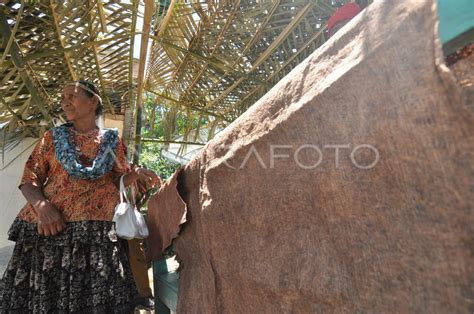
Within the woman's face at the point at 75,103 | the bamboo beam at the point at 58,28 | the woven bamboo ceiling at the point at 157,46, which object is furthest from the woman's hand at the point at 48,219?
the bamboo beam at the point at 58,28

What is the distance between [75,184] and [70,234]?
0.77 ft

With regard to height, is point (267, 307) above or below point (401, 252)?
below

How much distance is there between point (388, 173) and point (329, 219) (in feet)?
0.56

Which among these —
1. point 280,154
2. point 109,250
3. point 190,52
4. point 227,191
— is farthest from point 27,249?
point 190,52

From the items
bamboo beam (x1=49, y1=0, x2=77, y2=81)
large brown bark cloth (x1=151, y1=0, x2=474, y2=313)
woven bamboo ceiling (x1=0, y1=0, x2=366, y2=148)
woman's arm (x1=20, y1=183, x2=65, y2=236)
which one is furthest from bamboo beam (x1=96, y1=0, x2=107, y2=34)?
large brown bark cloth (x1=151, y1=0, x2=474, y2=313)

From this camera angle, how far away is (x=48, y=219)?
155 centimetres

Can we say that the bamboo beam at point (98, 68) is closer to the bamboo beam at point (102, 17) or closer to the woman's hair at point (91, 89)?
the bamboo beam at point (102, 17)

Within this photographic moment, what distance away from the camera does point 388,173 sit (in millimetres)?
645

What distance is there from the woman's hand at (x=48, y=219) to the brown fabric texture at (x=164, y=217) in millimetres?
410

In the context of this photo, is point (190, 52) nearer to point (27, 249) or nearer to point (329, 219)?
point (27, 249)

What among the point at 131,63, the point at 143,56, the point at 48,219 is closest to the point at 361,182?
the point at 48,219

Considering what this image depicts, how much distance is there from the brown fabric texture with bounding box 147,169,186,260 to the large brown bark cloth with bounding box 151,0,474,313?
17.1 inches

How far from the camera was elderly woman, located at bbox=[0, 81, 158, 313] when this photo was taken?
1556mm

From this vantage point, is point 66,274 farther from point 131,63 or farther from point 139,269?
point 131,63
